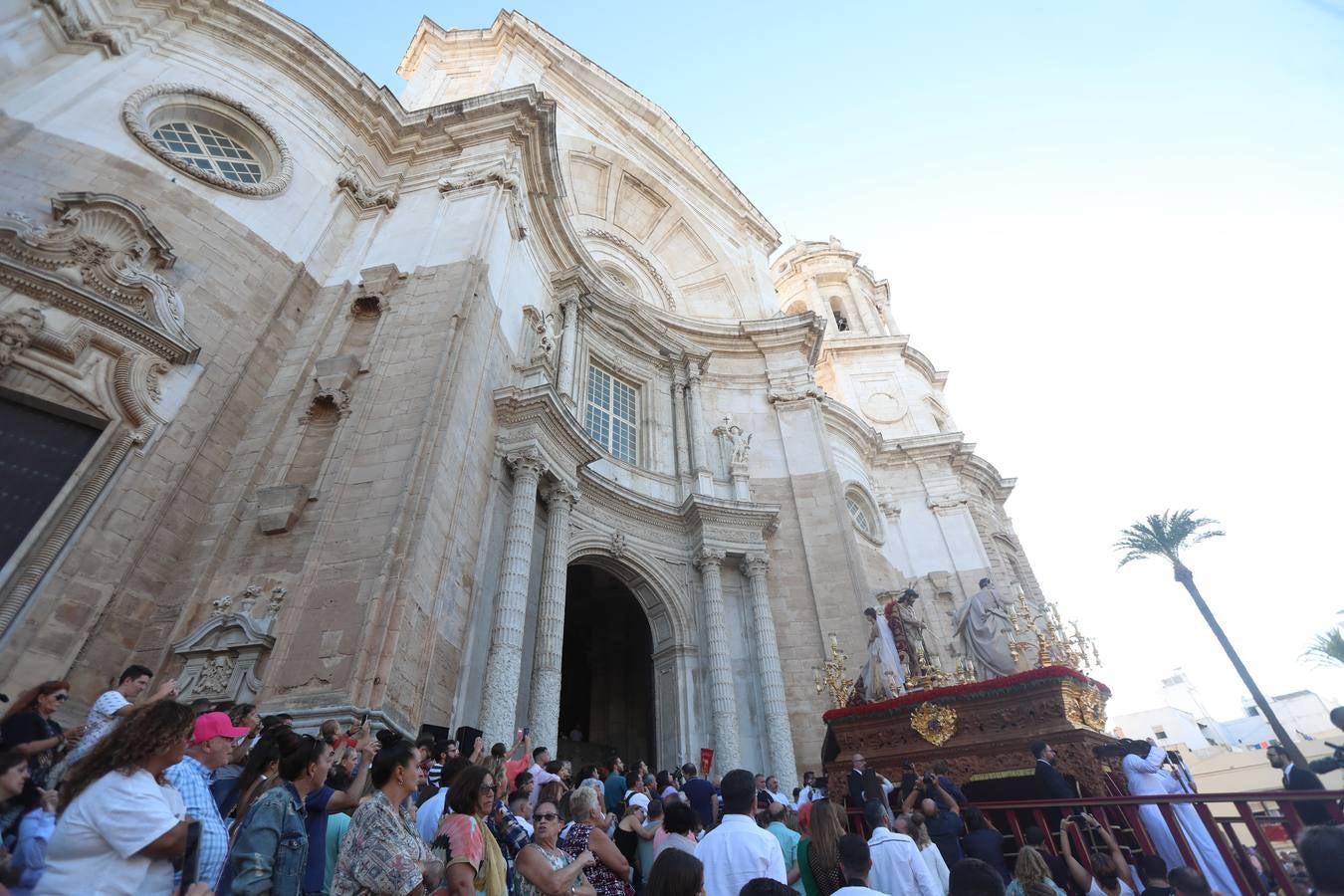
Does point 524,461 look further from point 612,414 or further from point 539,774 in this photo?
point 539,774

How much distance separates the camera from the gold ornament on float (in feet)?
31.7

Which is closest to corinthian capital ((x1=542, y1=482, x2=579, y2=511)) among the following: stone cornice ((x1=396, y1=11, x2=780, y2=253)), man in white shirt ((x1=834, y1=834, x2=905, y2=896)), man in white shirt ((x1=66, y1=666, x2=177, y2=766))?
man in white shirt ((x1=66, y1=666, x2=177, y2=766))

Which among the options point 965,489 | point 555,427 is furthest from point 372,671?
point 965,489

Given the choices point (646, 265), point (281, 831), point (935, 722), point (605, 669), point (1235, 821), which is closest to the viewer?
point (281, 831)

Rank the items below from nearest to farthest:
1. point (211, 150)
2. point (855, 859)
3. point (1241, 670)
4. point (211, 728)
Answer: point (855, 859)
point (211, 728)
point (211, 150)
point (1241, 670)

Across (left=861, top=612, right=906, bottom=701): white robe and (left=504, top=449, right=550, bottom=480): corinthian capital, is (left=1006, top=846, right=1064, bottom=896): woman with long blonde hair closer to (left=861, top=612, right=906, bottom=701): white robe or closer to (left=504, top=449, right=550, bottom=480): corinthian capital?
(left=861, top=612, right=906, bottom=701): white robe

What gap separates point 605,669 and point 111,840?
1801cm

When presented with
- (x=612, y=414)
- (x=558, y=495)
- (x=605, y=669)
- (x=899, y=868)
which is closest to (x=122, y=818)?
(x=899, y=868)

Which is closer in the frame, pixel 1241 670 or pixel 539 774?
pixel 539 774

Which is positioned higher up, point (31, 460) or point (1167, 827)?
point (31, 460)

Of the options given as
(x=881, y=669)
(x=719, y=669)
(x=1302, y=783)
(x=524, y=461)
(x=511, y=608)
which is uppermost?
(x=524, y=461)

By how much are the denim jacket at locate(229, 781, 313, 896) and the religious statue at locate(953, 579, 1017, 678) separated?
11029mm

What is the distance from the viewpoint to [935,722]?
984 centimetres

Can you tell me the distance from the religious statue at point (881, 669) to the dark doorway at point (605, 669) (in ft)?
25.6
